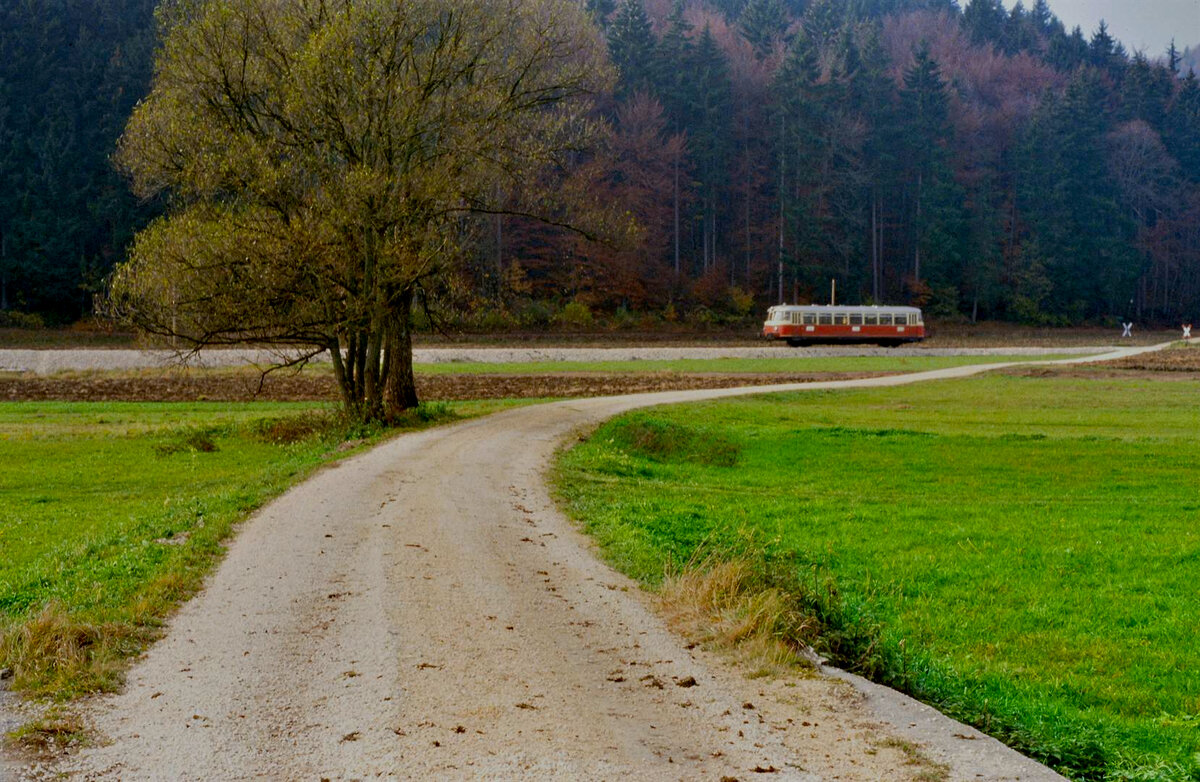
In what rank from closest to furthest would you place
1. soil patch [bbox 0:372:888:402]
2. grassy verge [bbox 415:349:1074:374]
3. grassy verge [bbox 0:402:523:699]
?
grassy verge [bbox 0:402:523:699] < soil patch [bbox 0:372:888:402] < grassy verge [bbox 415:349:1074:374]

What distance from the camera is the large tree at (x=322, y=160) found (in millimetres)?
24422

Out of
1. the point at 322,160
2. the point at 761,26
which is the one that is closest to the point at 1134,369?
the point at 322,160

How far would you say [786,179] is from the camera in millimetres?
85000

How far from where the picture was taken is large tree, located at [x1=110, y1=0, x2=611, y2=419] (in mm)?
24422

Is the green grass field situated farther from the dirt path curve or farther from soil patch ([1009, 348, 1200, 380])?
soil patch ([1009, 348, 1200, 380])

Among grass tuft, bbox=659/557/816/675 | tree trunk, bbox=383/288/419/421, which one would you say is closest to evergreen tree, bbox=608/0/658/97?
tree trunk, bbox=383/288/419/421

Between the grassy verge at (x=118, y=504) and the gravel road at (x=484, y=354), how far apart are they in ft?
28.2

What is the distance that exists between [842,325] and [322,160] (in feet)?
150

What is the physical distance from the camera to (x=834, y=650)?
361 inches

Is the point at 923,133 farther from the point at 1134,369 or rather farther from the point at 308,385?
the point at 308,385

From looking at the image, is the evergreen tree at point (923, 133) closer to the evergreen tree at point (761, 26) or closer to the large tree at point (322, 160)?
the evergreen tree at point (761, 26)

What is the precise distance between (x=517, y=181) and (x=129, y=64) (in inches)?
2061

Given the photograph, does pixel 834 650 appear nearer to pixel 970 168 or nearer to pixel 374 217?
pixel 374 217

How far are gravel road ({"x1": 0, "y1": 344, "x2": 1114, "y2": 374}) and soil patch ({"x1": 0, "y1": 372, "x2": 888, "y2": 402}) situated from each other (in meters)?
1.10
